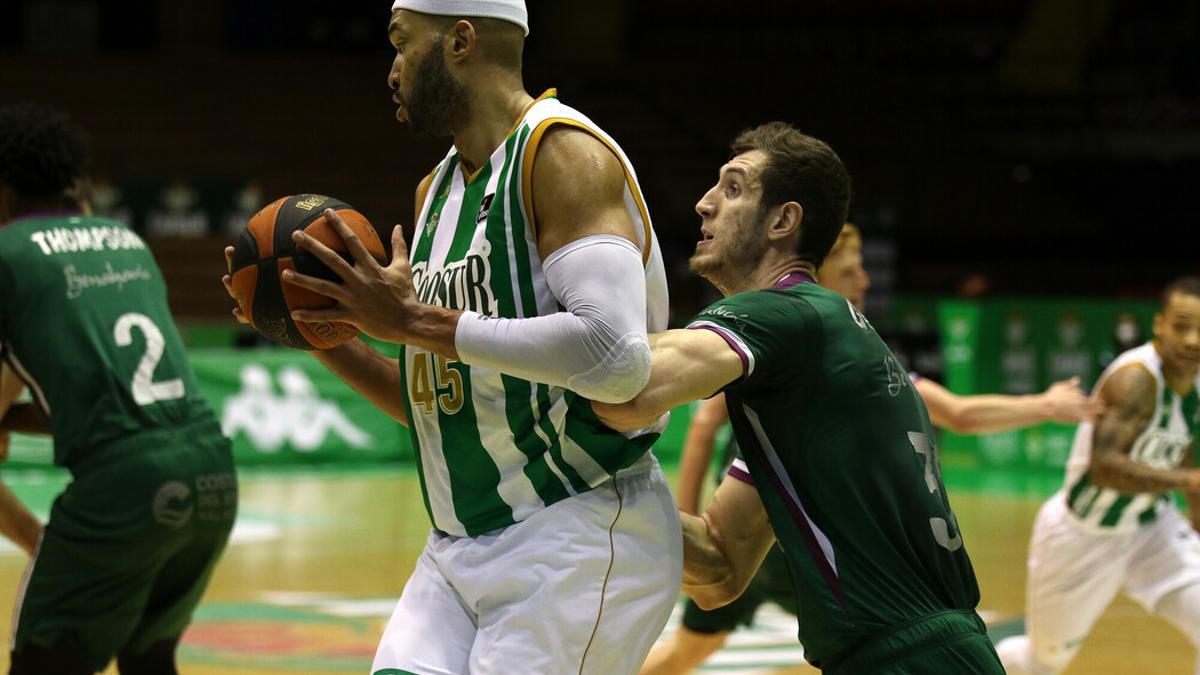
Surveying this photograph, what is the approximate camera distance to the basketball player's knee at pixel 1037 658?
6688 mm

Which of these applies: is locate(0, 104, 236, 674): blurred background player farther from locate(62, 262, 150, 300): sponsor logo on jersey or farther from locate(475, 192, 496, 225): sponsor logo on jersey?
locate(475, 192, 496, 225): sponsor logo on jersey

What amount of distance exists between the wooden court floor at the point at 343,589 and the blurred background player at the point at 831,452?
13.4 ft

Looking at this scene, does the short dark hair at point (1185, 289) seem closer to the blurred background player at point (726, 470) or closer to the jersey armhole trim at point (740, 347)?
the blurred background player at point (726, 470)

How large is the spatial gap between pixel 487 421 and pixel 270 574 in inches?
266

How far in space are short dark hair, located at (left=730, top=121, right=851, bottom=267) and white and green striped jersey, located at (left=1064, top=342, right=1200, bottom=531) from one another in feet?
12.1

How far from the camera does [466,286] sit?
343cm

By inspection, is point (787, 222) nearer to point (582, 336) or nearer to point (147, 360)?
point (582, 336)

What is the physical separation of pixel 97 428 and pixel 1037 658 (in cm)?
402

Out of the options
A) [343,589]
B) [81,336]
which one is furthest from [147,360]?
[343,589]

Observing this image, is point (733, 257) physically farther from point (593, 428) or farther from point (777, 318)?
point (593, 428)

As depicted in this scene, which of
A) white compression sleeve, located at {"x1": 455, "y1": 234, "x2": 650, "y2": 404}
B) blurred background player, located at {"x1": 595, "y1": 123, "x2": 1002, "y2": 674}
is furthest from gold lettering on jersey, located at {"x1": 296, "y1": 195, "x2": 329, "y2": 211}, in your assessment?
blurred background player, located at {"x1": 595, "y1": 123, "x2": 1002, "y2": 674}

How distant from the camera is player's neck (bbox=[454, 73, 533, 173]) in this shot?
3.57 meters

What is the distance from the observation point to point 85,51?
25.5m

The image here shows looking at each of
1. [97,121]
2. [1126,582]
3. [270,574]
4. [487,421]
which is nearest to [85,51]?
[97,121]
